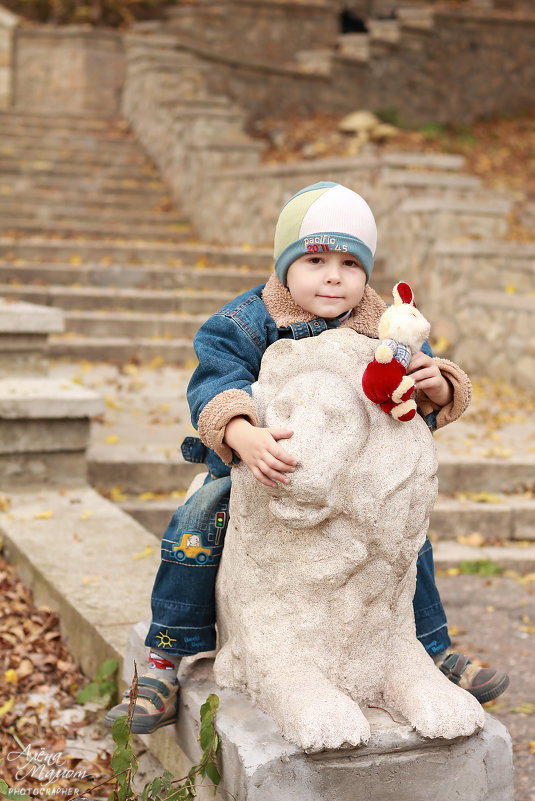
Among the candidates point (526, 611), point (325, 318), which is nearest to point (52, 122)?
point (526, 611)

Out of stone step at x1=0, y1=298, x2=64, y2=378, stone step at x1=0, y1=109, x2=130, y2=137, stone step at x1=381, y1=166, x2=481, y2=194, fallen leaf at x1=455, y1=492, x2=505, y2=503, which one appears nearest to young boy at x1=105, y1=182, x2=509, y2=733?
fallen leaf at x1=455, y1=492, x2=505, y2=503

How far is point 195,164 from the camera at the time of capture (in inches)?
446

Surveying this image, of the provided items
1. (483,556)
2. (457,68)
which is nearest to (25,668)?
(483,556)

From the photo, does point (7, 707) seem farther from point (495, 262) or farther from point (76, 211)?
point (76, 211)

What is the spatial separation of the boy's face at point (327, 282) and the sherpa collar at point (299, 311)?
38mm

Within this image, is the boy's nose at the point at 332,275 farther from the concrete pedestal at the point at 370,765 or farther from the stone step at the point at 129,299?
the stone step at the point at 129,299

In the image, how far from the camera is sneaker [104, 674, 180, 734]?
2.43 metres

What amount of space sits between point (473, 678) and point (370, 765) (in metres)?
0.65

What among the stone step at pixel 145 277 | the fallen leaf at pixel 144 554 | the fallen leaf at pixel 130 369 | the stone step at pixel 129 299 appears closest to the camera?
the fallen leaf at pixel 144 554

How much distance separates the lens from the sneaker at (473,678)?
2.67 metres

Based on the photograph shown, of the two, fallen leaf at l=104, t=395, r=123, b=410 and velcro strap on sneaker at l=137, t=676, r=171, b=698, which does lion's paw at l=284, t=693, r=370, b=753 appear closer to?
velcro strap on sneaker at l=137, t=676, r=171, b=698

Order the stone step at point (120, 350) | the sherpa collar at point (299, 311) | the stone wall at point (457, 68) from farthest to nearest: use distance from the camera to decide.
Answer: the stone wall at point (457, 68), the stone step at point (120, 350), the sherpa collar at point (299, 311)

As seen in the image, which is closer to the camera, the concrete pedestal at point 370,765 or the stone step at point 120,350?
the concrete pedestal at point 370,765

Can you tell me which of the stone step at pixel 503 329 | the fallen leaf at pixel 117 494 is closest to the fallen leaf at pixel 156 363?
the stone step at pixel 503 329
